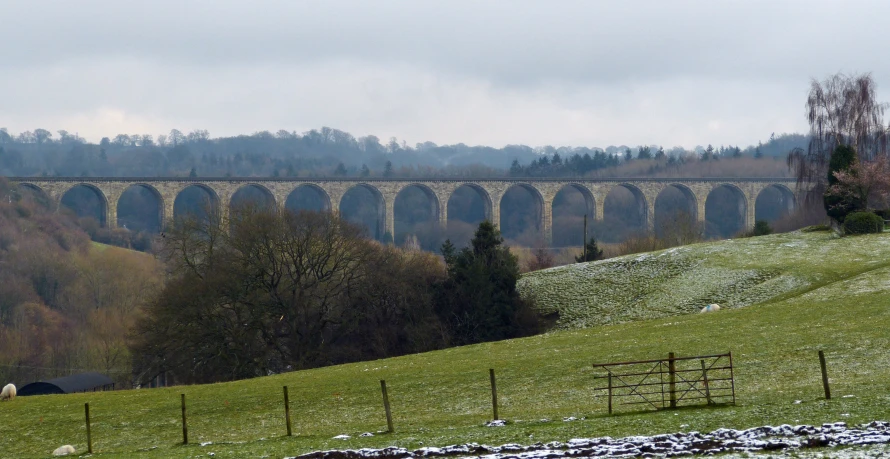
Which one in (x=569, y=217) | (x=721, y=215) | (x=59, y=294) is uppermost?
(x=569, y=217)

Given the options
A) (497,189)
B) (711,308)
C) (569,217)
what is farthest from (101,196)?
(711,308)

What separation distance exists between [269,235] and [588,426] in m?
35.9

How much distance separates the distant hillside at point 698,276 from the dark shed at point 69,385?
78.3 ft

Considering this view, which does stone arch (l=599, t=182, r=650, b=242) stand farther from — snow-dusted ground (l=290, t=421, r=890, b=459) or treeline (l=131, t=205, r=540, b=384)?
snow-dusted ground (l=290, t=421, r=890, b=459)

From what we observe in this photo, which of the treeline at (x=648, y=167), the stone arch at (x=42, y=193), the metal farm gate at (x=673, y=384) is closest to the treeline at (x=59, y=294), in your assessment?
the stone arch at (x=42, y=193)

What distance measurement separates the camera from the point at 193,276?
50094mm

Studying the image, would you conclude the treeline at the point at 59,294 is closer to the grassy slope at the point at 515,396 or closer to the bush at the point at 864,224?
the grassy slope at the point at 515,396

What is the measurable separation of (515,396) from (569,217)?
119 meters

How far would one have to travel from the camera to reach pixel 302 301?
51.1m

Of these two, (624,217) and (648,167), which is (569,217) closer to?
(624,217)

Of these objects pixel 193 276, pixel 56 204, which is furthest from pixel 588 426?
pixel 56 204

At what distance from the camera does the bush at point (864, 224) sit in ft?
185

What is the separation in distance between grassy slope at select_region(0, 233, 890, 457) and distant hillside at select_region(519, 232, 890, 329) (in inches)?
269

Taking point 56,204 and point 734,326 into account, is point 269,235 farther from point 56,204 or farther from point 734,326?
point 56,204
